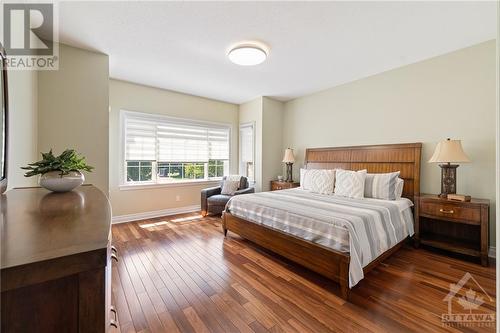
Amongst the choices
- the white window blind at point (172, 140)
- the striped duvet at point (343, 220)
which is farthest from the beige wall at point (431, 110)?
the white window blind at point (172, 140)

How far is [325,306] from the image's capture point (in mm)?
1767

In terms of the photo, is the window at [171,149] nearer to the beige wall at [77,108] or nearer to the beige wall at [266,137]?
the beige wall at [266,137]

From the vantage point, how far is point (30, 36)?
2277mm

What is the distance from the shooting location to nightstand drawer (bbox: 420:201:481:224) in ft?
7.95

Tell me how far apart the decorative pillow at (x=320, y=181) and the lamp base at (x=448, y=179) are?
4.44 feet

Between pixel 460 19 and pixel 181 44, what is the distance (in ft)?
10.1

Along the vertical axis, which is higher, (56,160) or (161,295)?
(56,160)

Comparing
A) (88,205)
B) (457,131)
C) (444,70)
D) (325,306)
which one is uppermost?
(444,70)

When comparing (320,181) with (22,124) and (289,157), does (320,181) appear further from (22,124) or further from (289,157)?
(22,124)

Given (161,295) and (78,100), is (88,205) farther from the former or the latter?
(78,100)

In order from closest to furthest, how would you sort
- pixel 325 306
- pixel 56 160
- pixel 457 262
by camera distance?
1. pixel 56 160
2. pixel 325 306
3. pixel 457 262

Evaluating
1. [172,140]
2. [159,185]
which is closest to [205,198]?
[159,185]

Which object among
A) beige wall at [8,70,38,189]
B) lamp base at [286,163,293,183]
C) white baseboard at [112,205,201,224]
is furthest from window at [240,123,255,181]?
beige wall at [8,70,38,189]

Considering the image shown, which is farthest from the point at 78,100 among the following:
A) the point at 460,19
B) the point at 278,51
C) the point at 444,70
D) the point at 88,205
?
the point at 444,70
